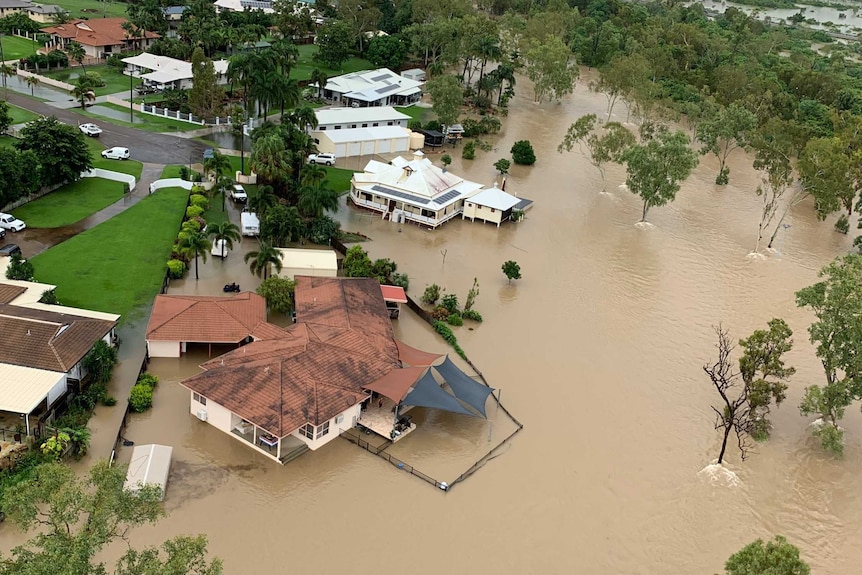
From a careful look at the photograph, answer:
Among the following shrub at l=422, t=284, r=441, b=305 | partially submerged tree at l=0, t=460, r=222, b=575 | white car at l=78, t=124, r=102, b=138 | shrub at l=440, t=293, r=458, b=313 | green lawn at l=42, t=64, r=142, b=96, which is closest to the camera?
partially submerged tree at l=0, t=460, r=222, b=575

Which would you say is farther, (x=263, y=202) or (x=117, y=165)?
(x=117, y=165)

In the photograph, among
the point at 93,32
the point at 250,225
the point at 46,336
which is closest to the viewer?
the point at 46,336

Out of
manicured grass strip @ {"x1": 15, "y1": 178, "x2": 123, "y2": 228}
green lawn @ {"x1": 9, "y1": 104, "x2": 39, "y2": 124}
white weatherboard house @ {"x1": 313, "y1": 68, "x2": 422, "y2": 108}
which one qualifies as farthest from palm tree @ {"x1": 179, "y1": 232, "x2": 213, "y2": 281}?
white weatherboard house @ {"x1": 313, "y1": 68, "x2": 422, "y2": 108}

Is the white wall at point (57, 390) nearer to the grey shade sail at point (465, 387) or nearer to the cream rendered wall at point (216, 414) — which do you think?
the cream rendered wall at point (216, 414)

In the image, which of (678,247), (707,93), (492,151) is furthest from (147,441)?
(707,93)

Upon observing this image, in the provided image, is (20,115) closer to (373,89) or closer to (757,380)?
(373,89)

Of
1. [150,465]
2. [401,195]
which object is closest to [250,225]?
[401,195]

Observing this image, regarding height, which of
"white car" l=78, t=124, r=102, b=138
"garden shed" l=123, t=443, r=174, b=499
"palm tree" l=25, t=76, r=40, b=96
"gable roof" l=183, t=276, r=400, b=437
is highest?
"gable roof" l=183, t=276, r=400, b=437

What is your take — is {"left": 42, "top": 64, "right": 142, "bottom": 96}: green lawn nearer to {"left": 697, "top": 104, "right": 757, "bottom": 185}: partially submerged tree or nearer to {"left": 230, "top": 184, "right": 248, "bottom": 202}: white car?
{"left": 230, "top": 184, "right": 248, "bottom": 202}: white car
